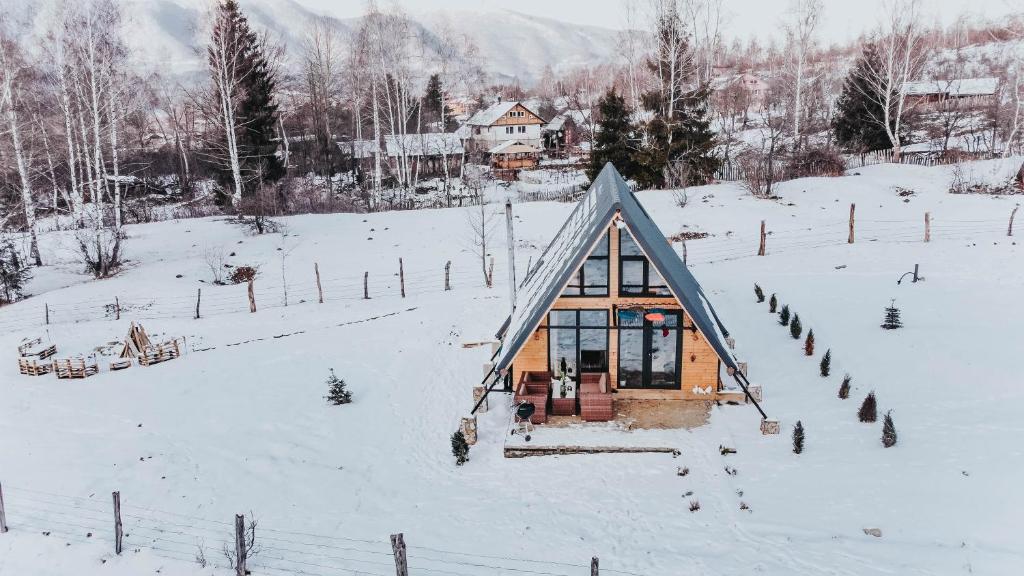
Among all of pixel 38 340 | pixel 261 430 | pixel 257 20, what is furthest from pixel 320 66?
pixel 257 20

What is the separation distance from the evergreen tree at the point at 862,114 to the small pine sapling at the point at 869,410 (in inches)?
1364

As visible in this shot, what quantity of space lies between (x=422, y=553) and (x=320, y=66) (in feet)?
173

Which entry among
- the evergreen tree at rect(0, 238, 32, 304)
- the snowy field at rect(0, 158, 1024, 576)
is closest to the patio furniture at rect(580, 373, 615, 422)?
the snowy field at rect(0, 158, 1024, 576)

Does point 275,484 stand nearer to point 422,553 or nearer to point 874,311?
point 422,553

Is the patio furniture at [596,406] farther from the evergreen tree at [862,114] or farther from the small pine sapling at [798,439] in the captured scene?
the evergreen tree at [862,114]

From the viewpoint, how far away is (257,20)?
113062 millimetres

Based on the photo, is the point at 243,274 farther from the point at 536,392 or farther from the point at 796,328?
the point at 796,328

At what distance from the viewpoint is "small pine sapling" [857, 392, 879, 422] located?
1337cm

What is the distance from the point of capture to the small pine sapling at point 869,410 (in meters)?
13.4

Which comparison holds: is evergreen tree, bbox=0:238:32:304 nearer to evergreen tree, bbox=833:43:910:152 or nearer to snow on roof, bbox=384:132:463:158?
snow on roof, bbox=384:132:463:158

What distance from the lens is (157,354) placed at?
744 inches

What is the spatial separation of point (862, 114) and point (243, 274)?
4103cm

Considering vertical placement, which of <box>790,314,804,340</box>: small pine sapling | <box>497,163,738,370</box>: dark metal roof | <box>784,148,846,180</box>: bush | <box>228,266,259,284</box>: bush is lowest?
<box>790,314,804,340</box>: small pine sapling

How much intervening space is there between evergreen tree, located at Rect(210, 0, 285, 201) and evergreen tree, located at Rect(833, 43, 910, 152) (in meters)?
38.6
